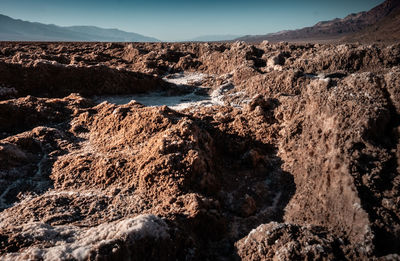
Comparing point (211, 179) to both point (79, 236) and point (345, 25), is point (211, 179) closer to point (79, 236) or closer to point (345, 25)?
point (79, 236)

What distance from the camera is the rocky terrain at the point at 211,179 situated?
2.32 meters

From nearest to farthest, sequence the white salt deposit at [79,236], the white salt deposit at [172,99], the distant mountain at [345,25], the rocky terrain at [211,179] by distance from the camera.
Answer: the white salt deposit at [79,236], the rocky terrain at [211,179], the white salt deposit at [172,99], the distant mountain at [345,25]

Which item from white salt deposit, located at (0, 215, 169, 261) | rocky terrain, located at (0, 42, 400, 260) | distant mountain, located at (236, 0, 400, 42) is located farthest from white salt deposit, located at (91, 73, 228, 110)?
distant mountain, located at (236, 0, 400, 42)

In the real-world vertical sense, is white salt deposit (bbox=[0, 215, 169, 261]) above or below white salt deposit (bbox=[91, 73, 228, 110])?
below

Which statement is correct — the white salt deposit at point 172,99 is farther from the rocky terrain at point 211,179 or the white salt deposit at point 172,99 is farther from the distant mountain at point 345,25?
the distant mountain at point 345,25

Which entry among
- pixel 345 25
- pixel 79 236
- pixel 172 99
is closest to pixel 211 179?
pixel 79 236

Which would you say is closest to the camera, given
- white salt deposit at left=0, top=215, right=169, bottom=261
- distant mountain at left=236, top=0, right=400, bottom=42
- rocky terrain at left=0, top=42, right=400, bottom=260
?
white salt deposit at left=0, top=215, right=169, bottom=261

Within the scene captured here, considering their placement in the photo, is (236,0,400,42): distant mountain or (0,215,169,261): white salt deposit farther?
(236,0,400,42): distant mountain

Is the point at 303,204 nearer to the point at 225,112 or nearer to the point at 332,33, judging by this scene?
the point at 225,112

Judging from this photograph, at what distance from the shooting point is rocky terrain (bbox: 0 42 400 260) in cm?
232

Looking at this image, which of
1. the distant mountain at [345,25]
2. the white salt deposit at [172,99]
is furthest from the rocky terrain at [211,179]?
the distant mountain at [345,25]

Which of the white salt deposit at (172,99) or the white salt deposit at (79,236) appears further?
the white salt deposit at (172,99)

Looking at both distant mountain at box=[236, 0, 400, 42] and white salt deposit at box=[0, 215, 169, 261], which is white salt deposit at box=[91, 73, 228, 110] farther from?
distant mountain at box=[236, 0, 400, 42]

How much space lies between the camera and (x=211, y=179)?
3658 millimetres
